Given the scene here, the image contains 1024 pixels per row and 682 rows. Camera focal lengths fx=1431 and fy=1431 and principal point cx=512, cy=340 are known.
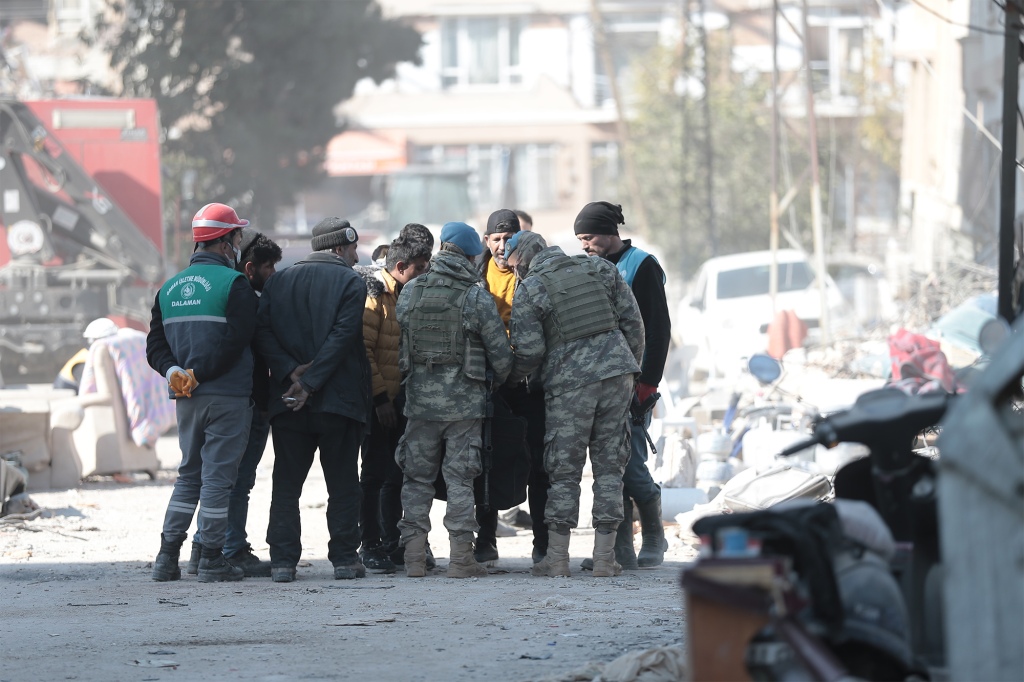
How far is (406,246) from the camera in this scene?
24.5ft

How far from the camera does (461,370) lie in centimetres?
699

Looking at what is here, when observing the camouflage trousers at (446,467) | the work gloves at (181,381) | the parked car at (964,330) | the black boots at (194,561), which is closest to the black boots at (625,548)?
the camouflage trousers at (446,467)

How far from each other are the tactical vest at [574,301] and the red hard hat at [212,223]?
158cm

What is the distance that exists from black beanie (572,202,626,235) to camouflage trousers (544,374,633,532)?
0.87 meters

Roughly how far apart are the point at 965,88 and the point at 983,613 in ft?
70.6

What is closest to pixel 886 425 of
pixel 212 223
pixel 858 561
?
pixel 858 561

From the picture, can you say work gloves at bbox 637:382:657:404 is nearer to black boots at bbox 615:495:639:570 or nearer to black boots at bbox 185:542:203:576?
black boots at bbox 615:495:639:570

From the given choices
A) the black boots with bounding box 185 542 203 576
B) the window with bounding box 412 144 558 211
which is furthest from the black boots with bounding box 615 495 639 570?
the window with bounding box 412 144 558 211

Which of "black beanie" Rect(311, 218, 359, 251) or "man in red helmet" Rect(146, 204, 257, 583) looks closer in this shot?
"man in red helmet" Rect(146, 204, 257, 583)

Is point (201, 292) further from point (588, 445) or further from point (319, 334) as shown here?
point (588, 445)

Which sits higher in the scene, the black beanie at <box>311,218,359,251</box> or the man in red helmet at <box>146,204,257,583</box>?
the black beanie at <box>311,218,359,251</box>

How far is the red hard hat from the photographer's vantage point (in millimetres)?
7086

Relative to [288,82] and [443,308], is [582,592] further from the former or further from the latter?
[288,82]

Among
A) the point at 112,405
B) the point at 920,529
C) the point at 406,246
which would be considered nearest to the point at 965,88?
the point at 112,405
